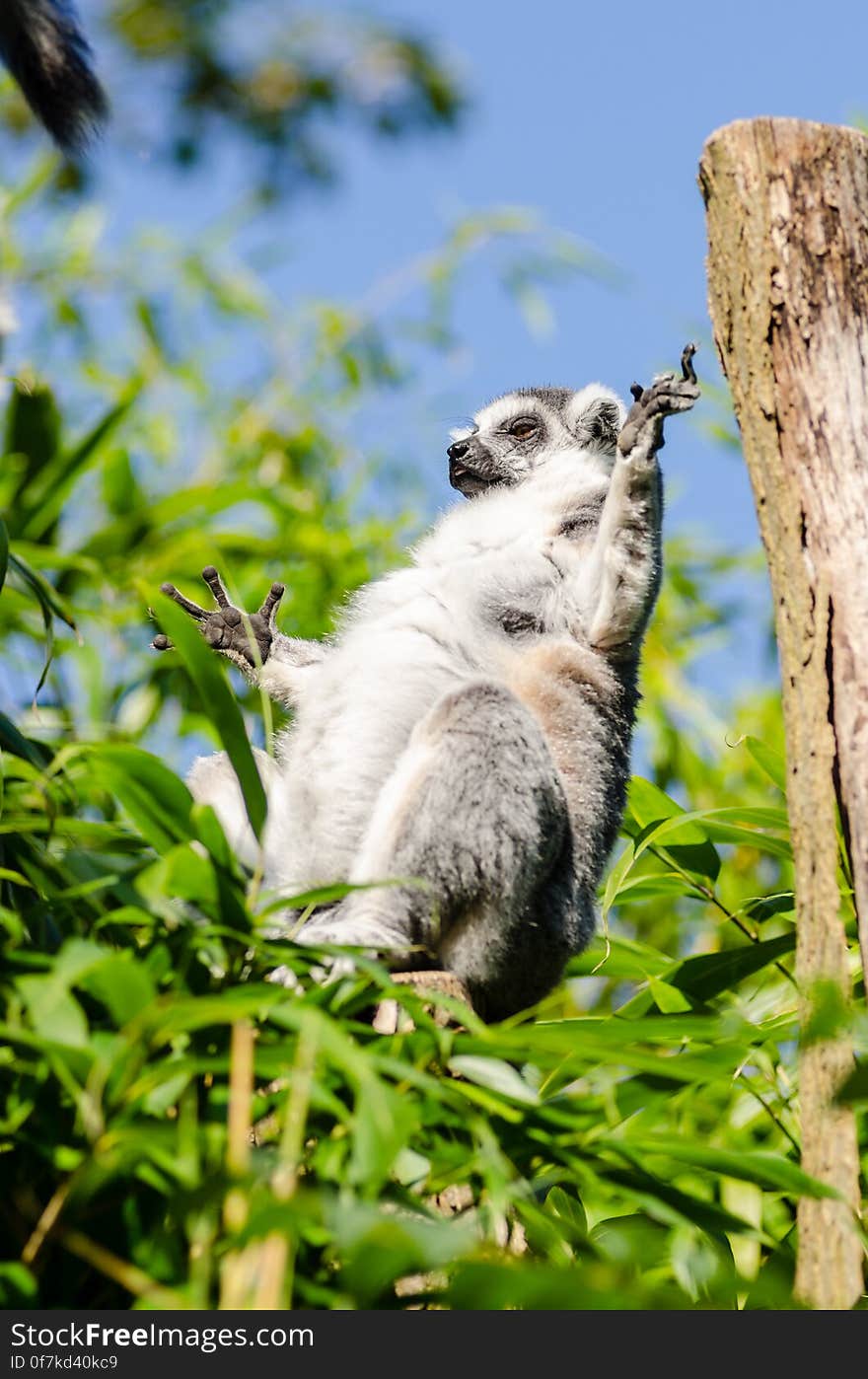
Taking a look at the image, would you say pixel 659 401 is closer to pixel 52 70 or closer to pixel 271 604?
pixel 271 604

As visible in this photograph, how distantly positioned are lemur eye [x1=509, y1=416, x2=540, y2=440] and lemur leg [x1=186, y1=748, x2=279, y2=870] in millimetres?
1437

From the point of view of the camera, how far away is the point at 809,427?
293cm

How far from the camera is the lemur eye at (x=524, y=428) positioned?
4758 mm

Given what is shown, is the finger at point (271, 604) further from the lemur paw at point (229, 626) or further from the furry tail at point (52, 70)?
the furry tail at point (52, 70)

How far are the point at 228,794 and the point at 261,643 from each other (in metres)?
0.71

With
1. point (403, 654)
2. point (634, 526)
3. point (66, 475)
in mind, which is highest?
point (66, 475)

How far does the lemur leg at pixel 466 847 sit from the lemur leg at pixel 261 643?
3.34ft

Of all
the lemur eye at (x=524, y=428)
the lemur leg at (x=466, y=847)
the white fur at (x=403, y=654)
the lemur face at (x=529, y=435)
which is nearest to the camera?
the lemur leg at (x=466, y=847)

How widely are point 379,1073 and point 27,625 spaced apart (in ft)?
14.0

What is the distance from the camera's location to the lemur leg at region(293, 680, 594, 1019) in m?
3.32

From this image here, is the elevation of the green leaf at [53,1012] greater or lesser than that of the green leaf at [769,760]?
lesser

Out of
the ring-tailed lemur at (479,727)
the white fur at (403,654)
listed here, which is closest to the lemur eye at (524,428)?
Answer: the ring-tailed lemur at (479,727)

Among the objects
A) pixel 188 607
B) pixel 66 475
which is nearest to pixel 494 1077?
pixel 188 607

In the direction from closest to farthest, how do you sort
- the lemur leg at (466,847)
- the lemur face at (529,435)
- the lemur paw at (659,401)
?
the lemur leg at (466,847) → the lemur paw at (659,401) → the lemur face at (529,435)
